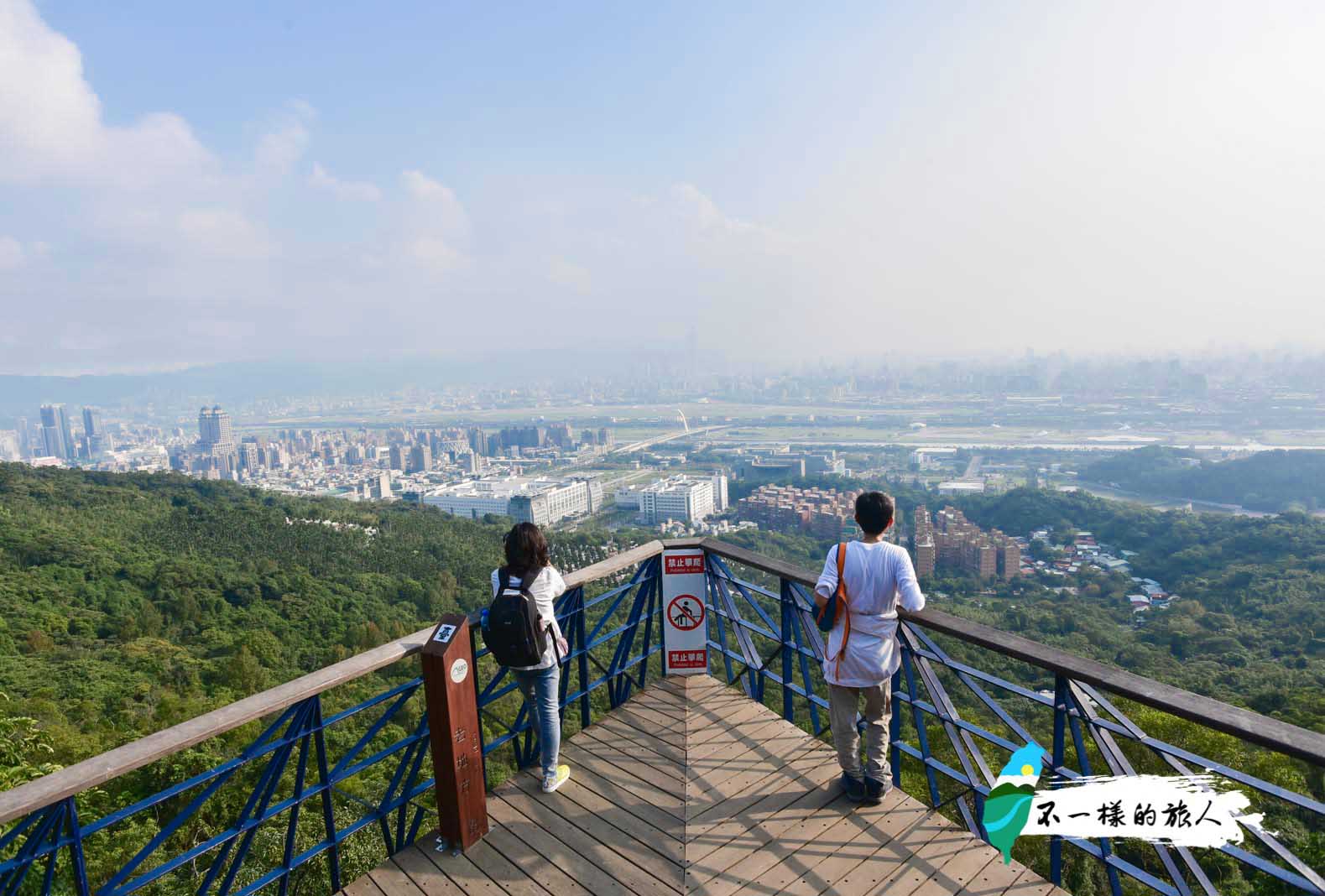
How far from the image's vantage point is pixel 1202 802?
1837mm

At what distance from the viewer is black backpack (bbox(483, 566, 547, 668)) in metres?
2.58

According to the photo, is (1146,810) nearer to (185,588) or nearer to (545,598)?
(545,598)

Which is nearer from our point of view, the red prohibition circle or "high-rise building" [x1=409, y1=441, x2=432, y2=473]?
the red prohibition circle

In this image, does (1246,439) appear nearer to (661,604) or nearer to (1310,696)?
(1310,696)

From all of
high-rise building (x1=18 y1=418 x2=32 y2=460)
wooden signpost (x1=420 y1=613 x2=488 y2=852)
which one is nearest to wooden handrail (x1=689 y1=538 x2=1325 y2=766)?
wooden signpost (x1=420 y1=613 x2=488 y2=852)

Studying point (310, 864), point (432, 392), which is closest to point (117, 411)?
point (432, 392)

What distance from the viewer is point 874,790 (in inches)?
107

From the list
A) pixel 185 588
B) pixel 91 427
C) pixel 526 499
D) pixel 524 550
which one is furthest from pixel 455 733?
pixel 91 427

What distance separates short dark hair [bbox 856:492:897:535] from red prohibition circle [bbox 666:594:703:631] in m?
1.66

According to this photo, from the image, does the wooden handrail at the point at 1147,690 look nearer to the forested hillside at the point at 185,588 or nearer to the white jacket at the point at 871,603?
the white jacket at the point at 871,603

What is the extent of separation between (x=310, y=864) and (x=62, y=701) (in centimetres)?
1672

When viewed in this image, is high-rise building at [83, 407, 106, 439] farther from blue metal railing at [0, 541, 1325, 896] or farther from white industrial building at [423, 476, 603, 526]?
blue metal railing at [0, 541, 1325, 896]

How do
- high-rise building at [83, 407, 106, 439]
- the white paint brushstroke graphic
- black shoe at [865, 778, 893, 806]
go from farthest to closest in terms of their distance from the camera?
high-rise building at [83, 407, 106, 439], black shoe at [865, 778, 893, 806], the white paint brushstroke graphic

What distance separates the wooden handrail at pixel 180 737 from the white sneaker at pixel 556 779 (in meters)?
0.86
